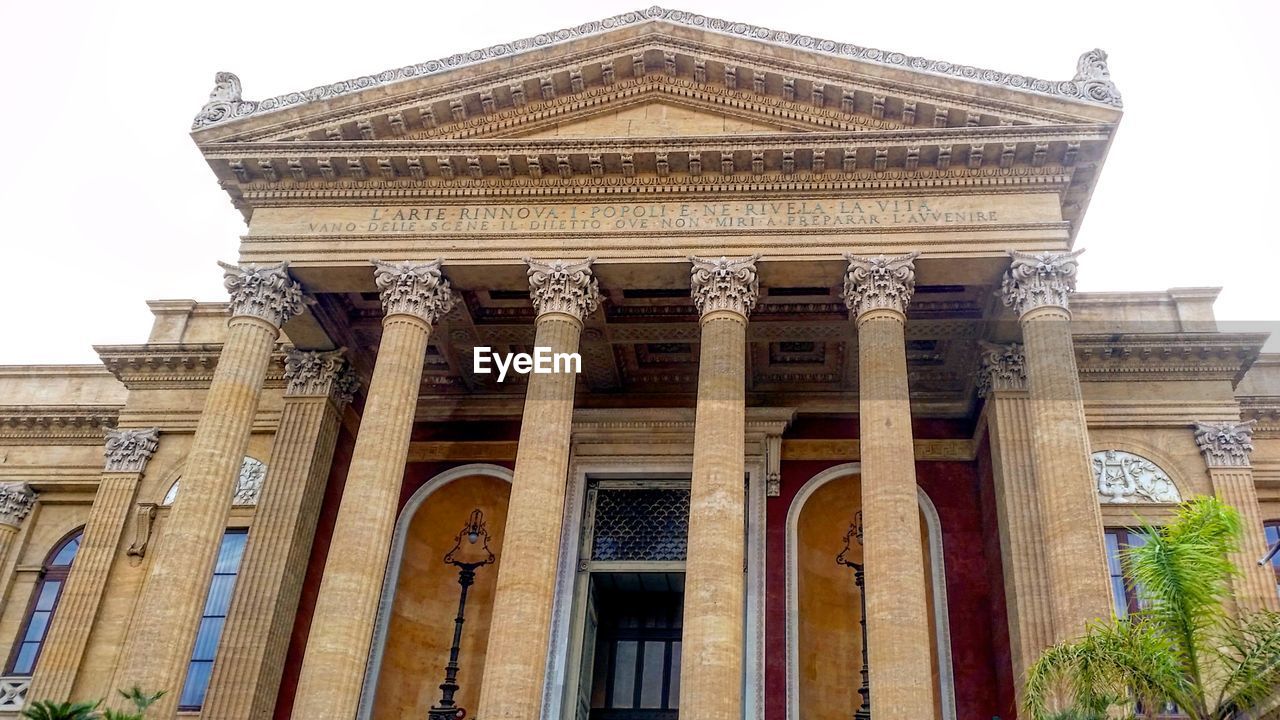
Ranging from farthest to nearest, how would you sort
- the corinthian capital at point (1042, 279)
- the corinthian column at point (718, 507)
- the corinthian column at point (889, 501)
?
the corinthian capital at point (1042, 279) < the corinthian column at point (718, 507) < the corinthian column at point (889, 501)

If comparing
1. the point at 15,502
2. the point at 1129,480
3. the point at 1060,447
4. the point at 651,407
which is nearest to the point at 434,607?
the point at 651,407

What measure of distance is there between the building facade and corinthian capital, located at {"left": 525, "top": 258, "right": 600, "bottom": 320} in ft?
0.20

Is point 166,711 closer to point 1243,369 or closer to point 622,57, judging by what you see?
point 622,57

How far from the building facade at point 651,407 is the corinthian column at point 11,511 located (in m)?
2.15

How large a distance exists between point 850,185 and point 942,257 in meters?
2.17

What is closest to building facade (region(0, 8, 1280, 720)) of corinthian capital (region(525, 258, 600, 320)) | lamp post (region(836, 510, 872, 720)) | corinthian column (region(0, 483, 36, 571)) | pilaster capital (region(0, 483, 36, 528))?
corinthian capital (region(525, 258, 600, 320))

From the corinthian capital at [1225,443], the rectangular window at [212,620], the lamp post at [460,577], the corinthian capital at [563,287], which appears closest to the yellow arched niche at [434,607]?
the lamp post at [460,577]

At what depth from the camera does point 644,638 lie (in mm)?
23516

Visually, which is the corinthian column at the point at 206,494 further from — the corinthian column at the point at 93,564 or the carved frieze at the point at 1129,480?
the carved frieze at the point at 1129,480

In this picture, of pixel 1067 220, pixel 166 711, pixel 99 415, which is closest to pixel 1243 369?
pixel 1067 220

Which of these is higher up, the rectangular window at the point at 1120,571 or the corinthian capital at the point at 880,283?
the corinthian capital at the point at 880,283

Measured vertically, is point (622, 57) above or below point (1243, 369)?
above

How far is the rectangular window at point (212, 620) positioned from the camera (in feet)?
71.2

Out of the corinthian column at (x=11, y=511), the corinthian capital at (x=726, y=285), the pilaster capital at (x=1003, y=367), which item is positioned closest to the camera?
the corinthian capital at (x=726, y=285)
